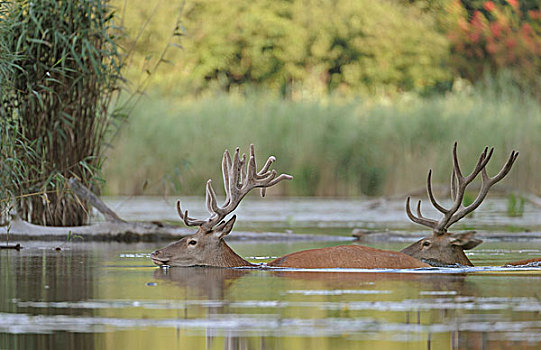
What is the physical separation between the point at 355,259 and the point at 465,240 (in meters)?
0.88

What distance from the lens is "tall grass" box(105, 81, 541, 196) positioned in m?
22.0

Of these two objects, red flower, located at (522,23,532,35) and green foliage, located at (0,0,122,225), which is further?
red flower, located at (522,23,532,35)

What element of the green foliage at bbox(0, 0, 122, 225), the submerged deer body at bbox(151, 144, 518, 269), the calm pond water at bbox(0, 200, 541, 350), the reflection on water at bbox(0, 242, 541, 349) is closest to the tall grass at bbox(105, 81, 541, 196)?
the green foliage at bbox(0, 0, 122, 225)

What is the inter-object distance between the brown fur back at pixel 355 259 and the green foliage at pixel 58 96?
3.67m

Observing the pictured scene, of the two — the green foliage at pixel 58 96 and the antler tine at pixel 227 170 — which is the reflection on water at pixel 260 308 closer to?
the antler tine at pixel 227 170

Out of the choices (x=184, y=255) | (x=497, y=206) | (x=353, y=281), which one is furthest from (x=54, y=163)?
(x=497, y=206)

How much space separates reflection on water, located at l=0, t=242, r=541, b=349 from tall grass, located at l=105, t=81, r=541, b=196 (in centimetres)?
1180

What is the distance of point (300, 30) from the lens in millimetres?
37312

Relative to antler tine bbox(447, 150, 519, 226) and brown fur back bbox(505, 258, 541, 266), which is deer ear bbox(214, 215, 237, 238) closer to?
antler tine bbox(447, 150, 519, 226)

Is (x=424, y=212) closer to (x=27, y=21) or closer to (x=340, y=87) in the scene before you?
(x=27, y=21)

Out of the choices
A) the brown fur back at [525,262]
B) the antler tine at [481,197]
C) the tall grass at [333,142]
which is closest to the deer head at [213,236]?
the antler tine at [481,197]

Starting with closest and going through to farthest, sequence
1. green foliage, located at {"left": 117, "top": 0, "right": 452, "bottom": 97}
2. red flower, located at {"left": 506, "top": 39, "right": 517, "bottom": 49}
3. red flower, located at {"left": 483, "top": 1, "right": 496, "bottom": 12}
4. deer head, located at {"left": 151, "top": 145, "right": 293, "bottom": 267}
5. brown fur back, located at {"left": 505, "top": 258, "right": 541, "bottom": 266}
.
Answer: deer head, located at {"left": 151, "top": 145, "right": 293, "bottom": 267} → brown fur back, located at {"left": 505, "top": 258, "right": 541, "bottom": 266} → red flower, located at {"left": 483, "top": 1, "right": 496, "bottom": 12} → red flower, located at {"left": 506, "top": 39, "right": 517, "bottom": 49} → green foliage, located at {"left": 117, "top": 0, "right": 452, "bottom": 97}

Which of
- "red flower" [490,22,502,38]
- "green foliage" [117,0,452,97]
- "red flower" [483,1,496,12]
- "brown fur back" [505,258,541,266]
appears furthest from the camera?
"green foliage" [117,0,452,97]

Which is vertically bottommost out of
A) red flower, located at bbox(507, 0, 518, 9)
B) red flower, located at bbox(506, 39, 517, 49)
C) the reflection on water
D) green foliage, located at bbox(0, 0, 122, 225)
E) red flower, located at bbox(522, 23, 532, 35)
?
the reflection on water
